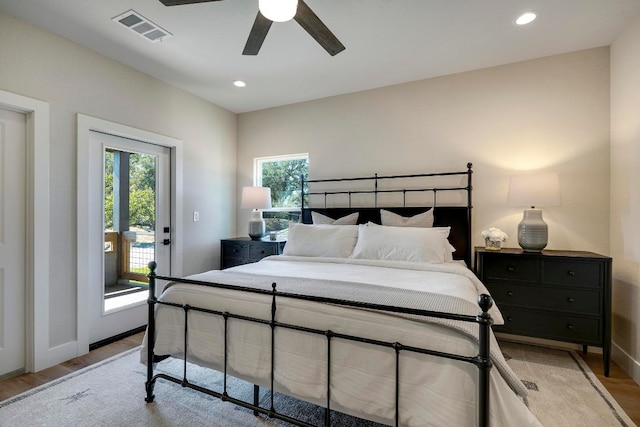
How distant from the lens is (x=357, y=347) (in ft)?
4.46

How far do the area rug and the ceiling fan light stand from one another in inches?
92.0

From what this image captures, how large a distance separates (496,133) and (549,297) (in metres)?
1.61

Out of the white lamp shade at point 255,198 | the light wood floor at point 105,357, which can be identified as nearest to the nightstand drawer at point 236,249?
the white lamp shade at point 255,198

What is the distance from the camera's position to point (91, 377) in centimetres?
225

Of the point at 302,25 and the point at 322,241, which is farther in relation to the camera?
the point at 322,241

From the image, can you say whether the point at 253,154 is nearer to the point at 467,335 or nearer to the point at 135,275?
the point at 135,275

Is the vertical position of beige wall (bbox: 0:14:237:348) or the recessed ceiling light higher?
the recessed ceiling light

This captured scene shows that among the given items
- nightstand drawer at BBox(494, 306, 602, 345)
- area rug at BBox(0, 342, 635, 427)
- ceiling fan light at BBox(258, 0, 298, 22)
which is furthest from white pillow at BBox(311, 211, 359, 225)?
ceiling fan light at BBox(258, 0, 298, 22)

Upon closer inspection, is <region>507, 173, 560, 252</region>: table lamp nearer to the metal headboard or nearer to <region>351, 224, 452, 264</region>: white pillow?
the metal headboard

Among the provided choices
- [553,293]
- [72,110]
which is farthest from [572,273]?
[72,110]

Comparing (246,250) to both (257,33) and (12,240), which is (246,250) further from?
(257,33)

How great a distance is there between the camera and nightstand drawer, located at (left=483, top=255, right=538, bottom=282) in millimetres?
2539

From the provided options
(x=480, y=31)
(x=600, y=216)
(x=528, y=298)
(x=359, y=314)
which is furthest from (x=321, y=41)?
(x=600, y=216)

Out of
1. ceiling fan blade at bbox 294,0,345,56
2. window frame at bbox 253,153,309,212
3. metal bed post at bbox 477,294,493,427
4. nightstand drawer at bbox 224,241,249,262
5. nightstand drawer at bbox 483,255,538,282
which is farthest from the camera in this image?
window frame at bbox 253,153,309,212
